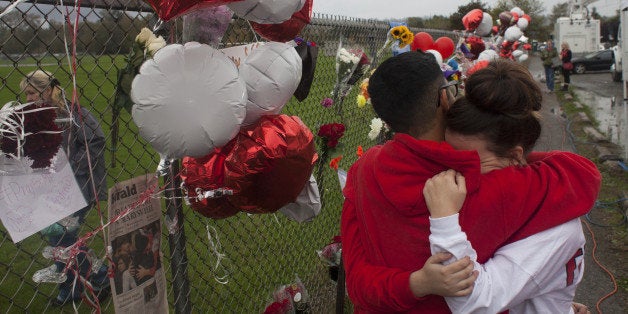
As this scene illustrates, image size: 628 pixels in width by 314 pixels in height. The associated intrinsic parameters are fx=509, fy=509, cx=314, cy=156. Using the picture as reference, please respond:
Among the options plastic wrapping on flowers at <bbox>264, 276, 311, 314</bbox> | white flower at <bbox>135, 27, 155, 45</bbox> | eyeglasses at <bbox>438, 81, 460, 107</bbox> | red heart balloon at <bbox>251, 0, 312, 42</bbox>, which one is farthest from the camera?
plastic wrapping on flowers at <bbox>264, 276, 311, 314</bbox>

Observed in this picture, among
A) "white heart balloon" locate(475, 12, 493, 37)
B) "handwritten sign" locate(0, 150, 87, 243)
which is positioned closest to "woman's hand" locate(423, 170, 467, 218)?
"handwritten sign" locate(0, 150, 87, 243)

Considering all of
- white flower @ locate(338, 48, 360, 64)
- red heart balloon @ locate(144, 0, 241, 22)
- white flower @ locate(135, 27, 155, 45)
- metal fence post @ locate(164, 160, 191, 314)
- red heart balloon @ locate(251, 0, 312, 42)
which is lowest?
metal fence post @ locate(164, 160, 191, 314)

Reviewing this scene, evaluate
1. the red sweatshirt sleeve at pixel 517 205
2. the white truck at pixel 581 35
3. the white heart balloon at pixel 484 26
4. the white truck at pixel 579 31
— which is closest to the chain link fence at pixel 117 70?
the red sweatshirt sleeve at pixel 517 205

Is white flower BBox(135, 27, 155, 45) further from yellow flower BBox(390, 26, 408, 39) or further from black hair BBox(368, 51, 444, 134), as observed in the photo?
yellow flower BBox(390, 26, 408, 39)

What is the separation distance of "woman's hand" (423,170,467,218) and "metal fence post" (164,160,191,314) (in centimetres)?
101

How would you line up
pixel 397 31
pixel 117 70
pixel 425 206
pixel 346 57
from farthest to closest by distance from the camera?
pixel 397 31 < pixel 346 57 < pixel 117 70 < pixel 425 206

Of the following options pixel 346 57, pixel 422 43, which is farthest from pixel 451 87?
pixel 422 43

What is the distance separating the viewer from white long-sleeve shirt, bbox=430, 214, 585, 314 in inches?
56.3

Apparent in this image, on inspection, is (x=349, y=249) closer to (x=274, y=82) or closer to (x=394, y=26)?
(x=274, y=82)

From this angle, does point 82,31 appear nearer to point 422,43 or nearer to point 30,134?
point 30,134

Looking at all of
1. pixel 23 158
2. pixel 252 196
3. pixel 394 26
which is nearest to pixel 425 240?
pixel 252 196

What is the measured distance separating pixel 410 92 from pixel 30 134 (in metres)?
1.10

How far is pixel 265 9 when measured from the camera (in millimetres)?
1614

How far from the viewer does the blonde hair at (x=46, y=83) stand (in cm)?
158
